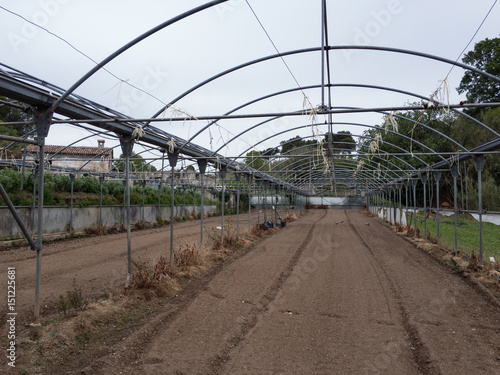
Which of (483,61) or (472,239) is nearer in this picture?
(472,239)

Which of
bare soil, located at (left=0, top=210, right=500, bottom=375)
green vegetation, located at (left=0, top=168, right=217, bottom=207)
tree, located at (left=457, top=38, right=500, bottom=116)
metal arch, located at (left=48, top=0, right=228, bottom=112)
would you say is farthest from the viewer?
tree, located at (left=457, top=38, right=500, bottom=116)

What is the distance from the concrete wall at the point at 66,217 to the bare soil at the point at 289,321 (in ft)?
8.54

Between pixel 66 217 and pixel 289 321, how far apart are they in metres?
13.1

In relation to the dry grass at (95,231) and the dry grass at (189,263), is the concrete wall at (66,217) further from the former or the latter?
the dry grass at (189,263)

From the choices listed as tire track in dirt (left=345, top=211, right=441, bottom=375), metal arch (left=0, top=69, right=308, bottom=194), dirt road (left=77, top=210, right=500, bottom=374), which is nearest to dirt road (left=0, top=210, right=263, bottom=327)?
dirt road (left=77, top=210, right=500, bottom=374)

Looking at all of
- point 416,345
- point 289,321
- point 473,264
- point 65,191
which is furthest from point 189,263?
point 65,191

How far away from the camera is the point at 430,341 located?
5121 millimetres

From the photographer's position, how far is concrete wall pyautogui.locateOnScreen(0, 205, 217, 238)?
13.3 metres

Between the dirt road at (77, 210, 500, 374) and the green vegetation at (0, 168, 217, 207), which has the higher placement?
the green vegetation at (0, 168, 217, 207)

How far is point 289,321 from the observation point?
5938 mm

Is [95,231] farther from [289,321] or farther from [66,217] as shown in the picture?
[289,321]

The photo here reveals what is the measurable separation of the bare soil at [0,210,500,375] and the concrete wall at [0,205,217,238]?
260 centimetres

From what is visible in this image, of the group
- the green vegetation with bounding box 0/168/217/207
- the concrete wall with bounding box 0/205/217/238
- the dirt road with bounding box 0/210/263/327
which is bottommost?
the dirt road with bounding box 0/210/263/327

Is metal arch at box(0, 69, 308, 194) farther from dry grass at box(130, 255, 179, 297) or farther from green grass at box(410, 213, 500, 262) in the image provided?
green grass at box(410, 213, 500, 262)
